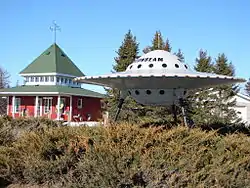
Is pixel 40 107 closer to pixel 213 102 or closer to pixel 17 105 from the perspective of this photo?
pixel 17 105

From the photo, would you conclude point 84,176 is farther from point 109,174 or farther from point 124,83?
point 124,83

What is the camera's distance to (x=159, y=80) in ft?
26.5

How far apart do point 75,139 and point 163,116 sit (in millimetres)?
14748

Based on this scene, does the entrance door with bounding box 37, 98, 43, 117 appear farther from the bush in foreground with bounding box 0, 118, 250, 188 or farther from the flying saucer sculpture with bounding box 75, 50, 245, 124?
the bush in foreground with bounding box 0, 118, 250, 188

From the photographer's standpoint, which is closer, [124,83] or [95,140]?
[95,140]

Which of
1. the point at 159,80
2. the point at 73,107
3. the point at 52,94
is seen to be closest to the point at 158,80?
the point at 159,80

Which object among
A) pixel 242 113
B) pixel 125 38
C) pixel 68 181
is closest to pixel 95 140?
pixel 68 181

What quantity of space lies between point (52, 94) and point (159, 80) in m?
29.6

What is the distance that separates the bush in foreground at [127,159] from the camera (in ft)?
18.5

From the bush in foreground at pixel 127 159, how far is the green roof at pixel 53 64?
108ft

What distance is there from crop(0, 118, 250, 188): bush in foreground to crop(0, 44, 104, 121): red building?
2916cm

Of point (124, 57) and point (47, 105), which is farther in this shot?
point (47, 105)

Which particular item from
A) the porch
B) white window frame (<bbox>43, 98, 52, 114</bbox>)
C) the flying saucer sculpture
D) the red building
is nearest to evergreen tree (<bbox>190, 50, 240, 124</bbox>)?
the flying saucer sculpture

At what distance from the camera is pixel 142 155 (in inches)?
231
